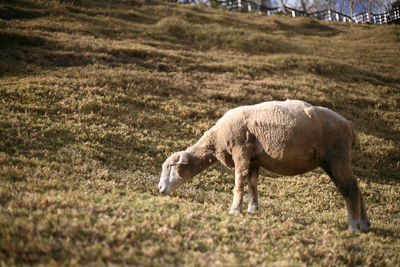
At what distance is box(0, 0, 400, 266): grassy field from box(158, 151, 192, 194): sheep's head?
1.23 feet

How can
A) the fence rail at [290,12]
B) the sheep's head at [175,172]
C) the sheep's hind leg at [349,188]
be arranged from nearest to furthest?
the sheep's hind leg at [349,188] < the sheep's head at [175,172] < the fence rail at [290,12]

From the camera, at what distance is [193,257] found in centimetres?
430

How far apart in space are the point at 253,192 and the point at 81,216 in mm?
4414

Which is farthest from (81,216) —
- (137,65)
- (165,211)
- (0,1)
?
(0,1)

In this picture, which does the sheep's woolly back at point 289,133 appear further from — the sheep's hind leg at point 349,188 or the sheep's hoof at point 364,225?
the sheep's hoof at point 364,225

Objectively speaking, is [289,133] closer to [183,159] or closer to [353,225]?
[353,225]

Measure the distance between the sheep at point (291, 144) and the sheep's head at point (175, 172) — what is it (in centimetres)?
103

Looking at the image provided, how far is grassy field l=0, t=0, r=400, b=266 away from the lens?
4.70 m

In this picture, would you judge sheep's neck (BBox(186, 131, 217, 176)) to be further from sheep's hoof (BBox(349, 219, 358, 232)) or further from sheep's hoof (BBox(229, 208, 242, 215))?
sheep's hoof (BBox(349, 219, 358, 232))

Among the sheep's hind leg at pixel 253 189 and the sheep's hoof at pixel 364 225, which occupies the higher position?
the sheep's hind leg at pixel 253 189

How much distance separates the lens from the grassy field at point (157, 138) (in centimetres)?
470

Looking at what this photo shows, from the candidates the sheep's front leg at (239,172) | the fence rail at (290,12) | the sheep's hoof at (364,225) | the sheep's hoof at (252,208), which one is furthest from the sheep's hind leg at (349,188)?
the fence rail at (290,12)

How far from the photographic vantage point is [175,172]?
26.7 feet

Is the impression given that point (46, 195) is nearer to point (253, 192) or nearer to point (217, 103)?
point (253, 192)
